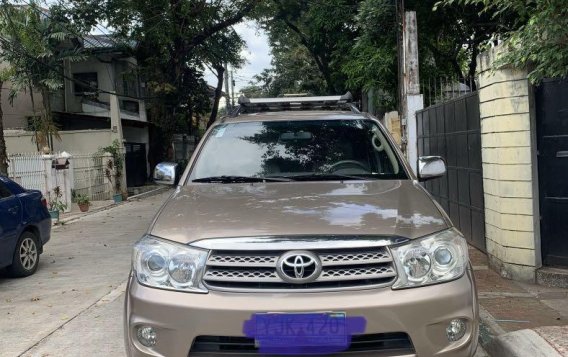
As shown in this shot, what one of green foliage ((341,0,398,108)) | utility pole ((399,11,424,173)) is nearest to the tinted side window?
utility pole ((399,11,424,173))

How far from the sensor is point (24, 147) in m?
19.8

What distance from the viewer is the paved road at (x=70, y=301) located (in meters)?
4.63

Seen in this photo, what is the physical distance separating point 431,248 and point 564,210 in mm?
3546

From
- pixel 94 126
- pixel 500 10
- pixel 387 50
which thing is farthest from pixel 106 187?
pixel 500 10

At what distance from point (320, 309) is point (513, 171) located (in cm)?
408

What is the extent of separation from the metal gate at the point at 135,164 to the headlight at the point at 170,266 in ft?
73.6

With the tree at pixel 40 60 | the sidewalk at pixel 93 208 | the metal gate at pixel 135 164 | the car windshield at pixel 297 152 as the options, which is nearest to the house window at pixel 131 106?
the metal gate at pixel 135 164

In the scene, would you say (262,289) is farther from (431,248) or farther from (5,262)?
(5,262)

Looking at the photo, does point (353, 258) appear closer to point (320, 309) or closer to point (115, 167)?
point (320, 309)

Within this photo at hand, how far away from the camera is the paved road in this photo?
4.63 m

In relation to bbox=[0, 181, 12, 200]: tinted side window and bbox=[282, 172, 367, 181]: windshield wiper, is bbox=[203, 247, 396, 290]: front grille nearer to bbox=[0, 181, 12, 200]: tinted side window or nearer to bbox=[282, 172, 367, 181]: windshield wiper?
bbox=[282, 172, 367, 181]: windshield wiper

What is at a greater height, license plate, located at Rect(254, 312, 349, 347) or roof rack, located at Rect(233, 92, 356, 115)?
roof rack, located at Rect(233, 92, 356, 115)

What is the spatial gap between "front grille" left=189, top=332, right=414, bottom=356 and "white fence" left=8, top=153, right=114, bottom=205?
12816mm

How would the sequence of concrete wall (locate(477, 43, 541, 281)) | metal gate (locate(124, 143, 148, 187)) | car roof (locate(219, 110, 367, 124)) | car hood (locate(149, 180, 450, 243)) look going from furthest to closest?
metal gate (locate(124, 143, 148, 187)) → concrete wall (locate(477, 43, 541, 281)) → car roof (locate(219, 110, 367, 124)) → car hood (locate(149, 180, 450, 243))
